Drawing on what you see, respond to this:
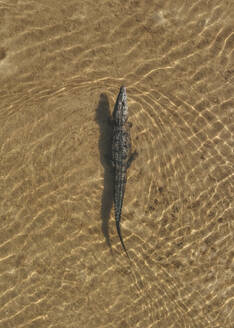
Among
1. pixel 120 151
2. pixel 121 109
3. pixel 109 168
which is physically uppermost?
pixel 121 109

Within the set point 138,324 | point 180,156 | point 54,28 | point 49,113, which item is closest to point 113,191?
point 180,156

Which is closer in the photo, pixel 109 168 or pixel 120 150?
pixel 120 150

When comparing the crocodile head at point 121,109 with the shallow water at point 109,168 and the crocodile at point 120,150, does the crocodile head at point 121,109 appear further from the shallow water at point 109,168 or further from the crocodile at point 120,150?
the shallow water at point 109,168

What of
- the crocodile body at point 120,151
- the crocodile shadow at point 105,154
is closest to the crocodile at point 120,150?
the crocodile body at point 120,151


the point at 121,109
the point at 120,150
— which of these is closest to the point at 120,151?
the point at 120,150

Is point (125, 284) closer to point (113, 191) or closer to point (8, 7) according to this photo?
point (113, 191)

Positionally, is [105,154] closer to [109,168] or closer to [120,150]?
[109,168]
